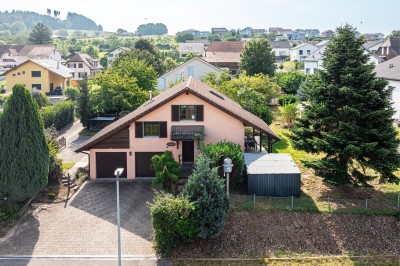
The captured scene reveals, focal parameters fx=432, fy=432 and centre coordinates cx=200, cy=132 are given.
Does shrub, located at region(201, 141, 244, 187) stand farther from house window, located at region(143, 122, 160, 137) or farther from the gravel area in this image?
house window, located at region(143, 122, 160, 137)

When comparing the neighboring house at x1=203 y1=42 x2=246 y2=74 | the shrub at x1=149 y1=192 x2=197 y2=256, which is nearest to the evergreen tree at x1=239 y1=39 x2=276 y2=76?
the neighboring house at x1=203 y1=42 x2=246 y2=74

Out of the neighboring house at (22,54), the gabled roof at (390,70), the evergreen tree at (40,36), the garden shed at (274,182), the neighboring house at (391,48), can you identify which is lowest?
the garden shed at (274,182)

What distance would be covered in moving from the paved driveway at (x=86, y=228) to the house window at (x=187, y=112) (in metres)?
5.43

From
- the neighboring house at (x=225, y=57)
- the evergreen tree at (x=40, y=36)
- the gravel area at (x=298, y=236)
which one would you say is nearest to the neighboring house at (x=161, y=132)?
the gravel area at (x=298, y=236)

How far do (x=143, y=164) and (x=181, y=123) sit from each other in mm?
3712

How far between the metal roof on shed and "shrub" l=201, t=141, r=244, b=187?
2.26ft

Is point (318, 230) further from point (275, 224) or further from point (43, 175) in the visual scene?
point (43, 175)

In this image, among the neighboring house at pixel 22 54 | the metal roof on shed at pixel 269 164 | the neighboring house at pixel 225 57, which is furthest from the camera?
the neighboring house at pixel 22 54

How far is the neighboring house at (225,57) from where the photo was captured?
86.6m

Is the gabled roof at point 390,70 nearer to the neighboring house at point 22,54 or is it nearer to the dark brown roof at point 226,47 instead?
the dark brown roof at point 226,47

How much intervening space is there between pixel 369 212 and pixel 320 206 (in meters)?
2.40

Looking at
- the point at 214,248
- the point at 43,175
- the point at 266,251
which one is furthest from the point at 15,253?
the point at 266,251

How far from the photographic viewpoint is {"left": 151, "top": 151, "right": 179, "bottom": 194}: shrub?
23109 mm

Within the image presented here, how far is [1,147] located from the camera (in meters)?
22.2
